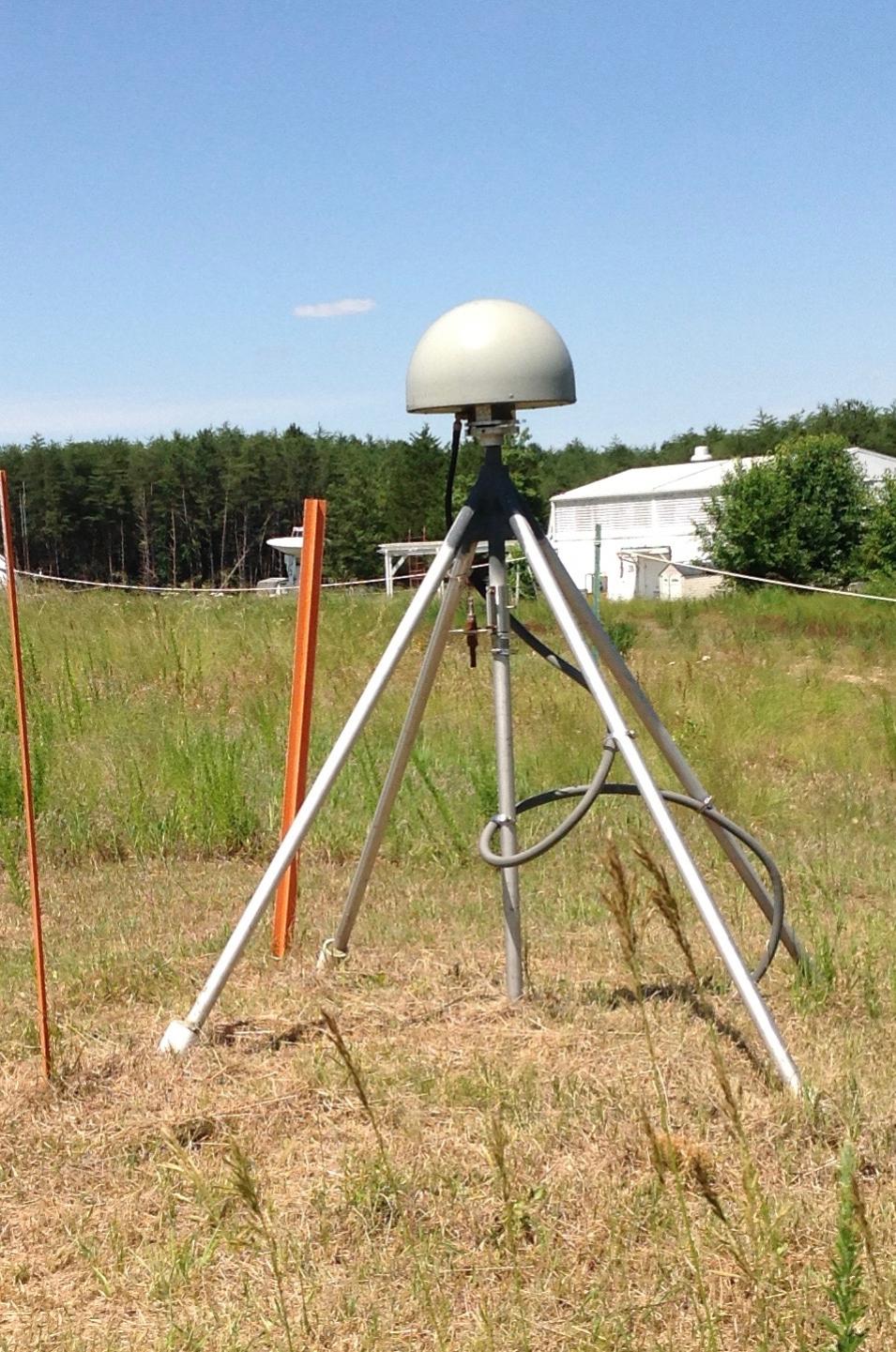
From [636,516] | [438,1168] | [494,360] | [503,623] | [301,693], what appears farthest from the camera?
[636,516]

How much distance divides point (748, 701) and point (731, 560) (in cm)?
3332

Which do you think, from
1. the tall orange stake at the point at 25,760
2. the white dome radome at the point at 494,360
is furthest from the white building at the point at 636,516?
the tall orange stake at the point at 25,760

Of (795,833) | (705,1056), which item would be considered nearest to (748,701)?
(795,833)

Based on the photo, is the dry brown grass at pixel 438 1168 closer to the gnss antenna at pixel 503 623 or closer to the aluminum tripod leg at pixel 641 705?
the gnss antenna at pixel 503 623

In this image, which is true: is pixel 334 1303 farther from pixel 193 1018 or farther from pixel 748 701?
pixel 748 701

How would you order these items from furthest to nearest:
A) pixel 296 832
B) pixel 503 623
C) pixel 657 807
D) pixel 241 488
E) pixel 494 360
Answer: pixel 241 488
pixel 503 623
pixel 296 832
pixel 494 360
pixel 657 807

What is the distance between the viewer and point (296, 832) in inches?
138

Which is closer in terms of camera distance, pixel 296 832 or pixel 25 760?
pixel 25 760

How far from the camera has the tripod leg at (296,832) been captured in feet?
11.4

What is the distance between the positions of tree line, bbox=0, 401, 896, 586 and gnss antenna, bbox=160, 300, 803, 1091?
45.6 m

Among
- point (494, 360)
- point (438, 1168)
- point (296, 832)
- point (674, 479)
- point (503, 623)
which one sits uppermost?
point (674, 479)

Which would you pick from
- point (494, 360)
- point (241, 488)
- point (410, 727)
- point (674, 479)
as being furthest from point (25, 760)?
point (241, 488)

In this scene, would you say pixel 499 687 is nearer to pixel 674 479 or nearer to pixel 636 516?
pixel 636 516

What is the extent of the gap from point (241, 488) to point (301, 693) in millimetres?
68826
